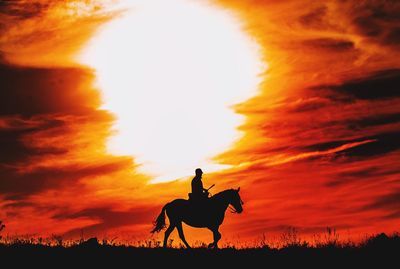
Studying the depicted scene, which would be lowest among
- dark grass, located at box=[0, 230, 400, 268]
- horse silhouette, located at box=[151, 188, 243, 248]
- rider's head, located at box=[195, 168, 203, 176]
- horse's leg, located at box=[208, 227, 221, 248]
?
dark grass, located at box=[0, 230, 400, 268]

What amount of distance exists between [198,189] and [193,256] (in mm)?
5996

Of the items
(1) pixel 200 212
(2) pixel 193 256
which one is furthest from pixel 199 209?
(2) pixel 193 256

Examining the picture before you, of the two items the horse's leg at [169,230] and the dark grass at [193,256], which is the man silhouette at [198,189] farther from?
the dark grass at [193,256]

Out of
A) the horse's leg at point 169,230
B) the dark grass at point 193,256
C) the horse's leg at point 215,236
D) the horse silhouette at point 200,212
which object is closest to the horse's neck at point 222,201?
the horse silhouette at point 200,212

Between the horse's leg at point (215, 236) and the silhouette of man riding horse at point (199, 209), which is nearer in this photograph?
the horse's leg at point (215, 236)

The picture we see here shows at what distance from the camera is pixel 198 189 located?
27.3 meters

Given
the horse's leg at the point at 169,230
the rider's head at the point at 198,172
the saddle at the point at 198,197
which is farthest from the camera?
the saddle at the point at 198,197

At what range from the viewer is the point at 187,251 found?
890 inches

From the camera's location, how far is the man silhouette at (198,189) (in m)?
26.9

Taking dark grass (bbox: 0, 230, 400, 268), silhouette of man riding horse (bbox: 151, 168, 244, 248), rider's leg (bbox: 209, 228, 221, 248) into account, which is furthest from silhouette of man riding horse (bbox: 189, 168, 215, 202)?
dark grass (bbox: 0, 230, 400, 268)

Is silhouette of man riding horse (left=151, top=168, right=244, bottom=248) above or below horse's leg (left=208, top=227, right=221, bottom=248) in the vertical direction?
above

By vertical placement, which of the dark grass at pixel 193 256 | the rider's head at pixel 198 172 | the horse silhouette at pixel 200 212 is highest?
the rider's head at pixel 198 172

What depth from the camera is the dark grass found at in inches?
787

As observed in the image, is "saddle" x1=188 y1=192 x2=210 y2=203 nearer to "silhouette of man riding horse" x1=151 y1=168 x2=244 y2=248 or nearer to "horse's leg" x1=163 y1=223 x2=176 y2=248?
"silhouette of man riding horse" x1=151 y1=168 x2=244 y2=248
